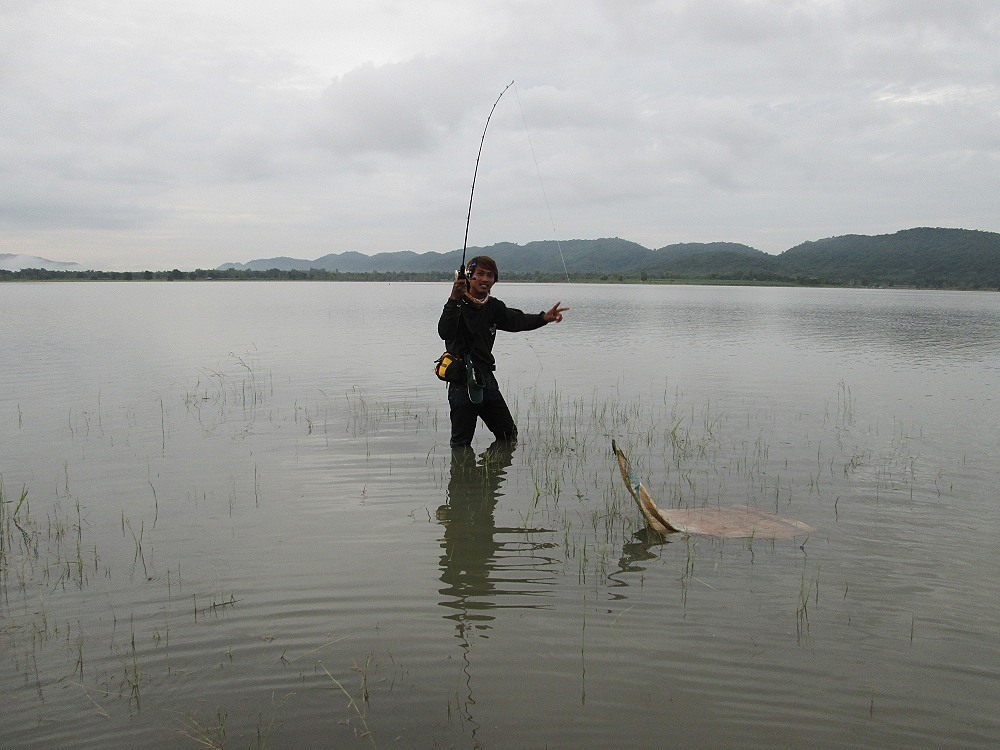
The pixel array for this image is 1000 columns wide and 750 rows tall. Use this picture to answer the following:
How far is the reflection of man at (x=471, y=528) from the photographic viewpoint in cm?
496

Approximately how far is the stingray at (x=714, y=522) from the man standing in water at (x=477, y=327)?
9.05 ft

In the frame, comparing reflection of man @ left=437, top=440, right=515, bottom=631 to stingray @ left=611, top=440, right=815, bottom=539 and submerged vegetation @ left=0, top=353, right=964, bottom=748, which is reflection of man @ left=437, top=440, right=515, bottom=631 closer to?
submerged vegetation @ left=0, top=353, right=964, bottom=748

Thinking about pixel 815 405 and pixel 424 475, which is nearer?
pixel 424 475

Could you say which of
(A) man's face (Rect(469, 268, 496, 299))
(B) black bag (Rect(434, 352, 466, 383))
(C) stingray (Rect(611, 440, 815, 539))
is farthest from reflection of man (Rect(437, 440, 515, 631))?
(A) man's face (Rect(469, 268, 496, 299))

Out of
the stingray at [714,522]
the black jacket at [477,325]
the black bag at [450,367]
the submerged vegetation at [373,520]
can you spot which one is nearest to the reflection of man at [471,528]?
the submerged vegetation at [373,520]

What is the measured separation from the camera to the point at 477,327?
8.68 metres

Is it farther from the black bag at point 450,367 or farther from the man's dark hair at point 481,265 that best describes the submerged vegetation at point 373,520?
the man's dark hair at point 481,265

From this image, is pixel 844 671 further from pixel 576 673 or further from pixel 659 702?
pixel 576 673

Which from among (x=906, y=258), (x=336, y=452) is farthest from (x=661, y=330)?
(x=906, y=258)

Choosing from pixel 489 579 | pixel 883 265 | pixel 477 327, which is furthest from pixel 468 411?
pixel 883 265

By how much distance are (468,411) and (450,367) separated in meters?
0.66

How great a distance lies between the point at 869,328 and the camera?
29422mm

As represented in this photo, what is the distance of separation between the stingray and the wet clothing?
9.21 ft

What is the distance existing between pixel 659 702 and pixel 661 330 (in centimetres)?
2448
